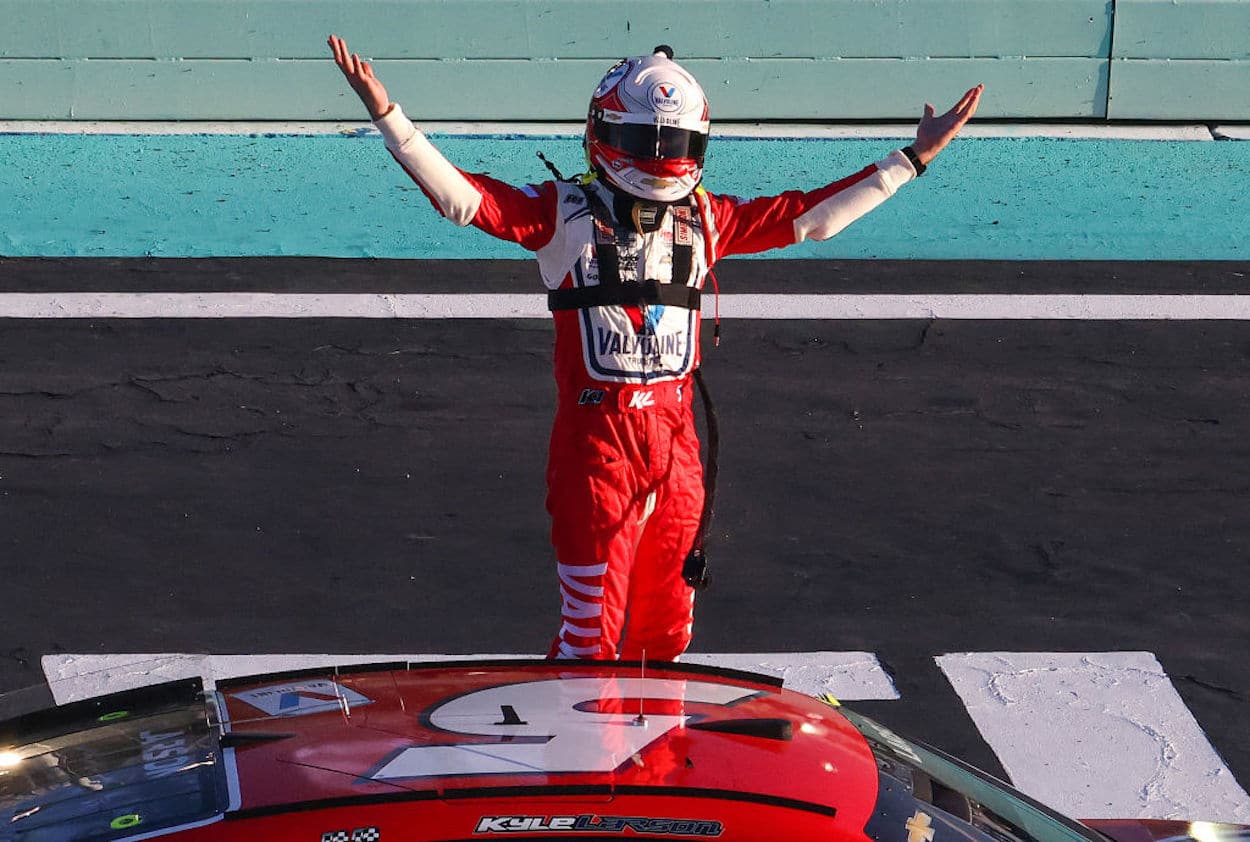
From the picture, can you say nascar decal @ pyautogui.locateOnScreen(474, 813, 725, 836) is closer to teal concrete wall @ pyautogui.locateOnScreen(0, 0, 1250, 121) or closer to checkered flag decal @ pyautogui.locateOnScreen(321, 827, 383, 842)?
checkered flag decal @ pyautogui.locateOnScreen(321, 827, 383, 842)

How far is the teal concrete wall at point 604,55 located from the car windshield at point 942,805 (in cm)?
995

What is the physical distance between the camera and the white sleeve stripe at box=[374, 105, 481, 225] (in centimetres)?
577

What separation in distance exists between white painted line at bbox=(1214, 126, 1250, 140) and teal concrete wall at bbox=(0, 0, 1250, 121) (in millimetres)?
144

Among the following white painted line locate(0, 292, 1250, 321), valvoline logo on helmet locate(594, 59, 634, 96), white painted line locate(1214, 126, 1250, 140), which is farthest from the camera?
white painted line locate(1214, 126, 1250, 140)

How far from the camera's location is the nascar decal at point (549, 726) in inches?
144

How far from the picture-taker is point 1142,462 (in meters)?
9.30

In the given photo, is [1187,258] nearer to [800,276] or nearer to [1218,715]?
[800,276]

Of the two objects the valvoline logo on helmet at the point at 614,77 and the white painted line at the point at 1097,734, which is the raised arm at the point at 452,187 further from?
the white painted line at the point at 1097,734

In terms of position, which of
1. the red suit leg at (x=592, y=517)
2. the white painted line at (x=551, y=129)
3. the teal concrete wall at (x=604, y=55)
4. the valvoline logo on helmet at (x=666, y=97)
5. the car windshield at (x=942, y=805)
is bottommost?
the car windshield at (x=942, y=805)

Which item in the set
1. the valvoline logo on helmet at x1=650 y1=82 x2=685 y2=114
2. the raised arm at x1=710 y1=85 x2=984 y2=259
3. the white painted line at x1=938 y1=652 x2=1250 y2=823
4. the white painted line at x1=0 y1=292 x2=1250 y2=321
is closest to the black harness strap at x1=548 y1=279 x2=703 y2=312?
the raised arm at x1=710 y1=85 x2=984 y2=259

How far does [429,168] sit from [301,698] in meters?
2.21

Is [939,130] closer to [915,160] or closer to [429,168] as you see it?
[915,160]

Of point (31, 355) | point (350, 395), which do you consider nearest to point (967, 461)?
point (350, 395)

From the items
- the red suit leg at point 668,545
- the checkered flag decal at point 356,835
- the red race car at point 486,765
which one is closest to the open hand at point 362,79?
the red suit leg at point 668,545
